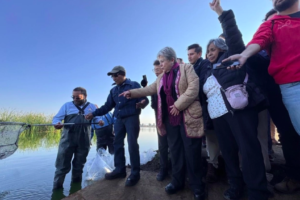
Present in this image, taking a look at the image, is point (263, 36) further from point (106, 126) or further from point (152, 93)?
point (106, 126)

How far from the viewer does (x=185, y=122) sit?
7.26 feet

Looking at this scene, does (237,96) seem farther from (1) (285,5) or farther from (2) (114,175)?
(2) (114,175)

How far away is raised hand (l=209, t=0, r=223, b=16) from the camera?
1.85m

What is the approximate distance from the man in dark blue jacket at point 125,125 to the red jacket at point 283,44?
6.24ft

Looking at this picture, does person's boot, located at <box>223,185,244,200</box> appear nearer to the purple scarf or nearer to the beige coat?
the beige coat

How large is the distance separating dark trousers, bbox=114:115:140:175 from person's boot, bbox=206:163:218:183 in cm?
113

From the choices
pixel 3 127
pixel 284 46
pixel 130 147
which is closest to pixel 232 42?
pixel 284 46

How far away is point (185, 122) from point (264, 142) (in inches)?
41.8

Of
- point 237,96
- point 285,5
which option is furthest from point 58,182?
point 285,5

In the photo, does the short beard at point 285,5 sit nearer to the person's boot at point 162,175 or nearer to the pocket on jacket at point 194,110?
the pocket on jacket at point 194,110

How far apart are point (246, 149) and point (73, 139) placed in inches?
146

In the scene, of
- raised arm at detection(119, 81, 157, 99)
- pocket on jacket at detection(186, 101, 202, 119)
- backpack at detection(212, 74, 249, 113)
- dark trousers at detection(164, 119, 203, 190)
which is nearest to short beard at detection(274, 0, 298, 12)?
backpack at detection(212, 74, 249, 113)

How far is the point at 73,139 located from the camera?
13.4 ft

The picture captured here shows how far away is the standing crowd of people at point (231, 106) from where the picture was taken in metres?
1.59
